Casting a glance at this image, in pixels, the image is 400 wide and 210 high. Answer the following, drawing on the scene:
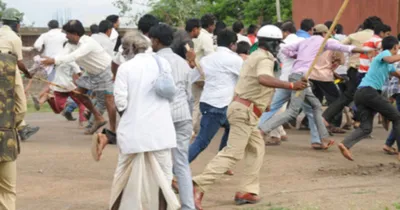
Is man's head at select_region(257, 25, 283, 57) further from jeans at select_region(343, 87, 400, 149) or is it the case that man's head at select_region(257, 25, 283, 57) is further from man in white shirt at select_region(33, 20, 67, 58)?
man in white shirt at select_region(33, 20, 67, 58)

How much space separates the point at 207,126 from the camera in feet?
30.3

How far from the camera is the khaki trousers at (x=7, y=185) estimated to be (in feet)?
21.9

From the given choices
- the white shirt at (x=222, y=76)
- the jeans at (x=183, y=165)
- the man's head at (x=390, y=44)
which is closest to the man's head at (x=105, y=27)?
the white shirt at (x=222, y=76)

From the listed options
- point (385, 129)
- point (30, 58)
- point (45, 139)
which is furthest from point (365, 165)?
point (30, 58)

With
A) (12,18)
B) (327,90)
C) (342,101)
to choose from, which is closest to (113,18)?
(12,18)

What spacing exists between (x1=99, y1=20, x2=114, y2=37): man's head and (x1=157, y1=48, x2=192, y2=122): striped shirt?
6.96 metres

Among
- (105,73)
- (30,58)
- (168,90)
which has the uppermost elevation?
(168,90)

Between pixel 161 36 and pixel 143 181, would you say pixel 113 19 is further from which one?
pixel 143 181

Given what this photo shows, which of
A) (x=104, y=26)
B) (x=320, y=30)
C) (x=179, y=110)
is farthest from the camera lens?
(x=104, y=26)

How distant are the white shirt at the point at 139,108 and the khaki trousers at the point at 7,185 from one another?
36.3 inches

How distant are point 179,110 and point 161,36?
0.69 meters

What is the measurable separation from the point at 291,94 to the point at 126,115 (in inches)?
207

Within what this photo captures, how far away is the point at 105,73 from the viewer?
490 inches

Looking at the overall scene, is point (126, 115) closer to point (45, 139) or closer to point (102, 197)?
point (102, 197)
